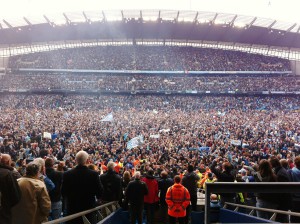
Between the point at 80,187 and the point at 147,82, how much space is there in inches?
1855

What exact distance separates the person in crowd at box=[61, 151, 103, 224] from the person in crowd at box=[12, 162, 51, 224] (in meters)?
0.75

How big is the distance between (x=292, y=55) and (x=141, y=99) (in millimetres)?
28294

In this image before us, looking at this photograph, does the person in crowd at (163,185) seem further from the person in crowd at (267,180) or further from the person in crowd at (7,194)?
the person in crowd at (7,194)

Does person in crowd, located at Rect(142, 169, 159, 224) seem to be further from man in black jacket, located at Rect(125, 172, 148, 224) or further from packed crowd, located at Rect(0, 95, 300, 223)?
packed crowd, located at Rect(0, 95, 300, 223)

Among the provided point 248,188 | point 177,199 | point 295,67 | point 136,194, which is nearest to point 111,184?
point 136,194

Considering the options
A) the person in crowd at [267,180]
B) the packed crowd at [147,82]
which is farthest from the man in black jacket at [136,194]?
the packed crowd at [147,82]

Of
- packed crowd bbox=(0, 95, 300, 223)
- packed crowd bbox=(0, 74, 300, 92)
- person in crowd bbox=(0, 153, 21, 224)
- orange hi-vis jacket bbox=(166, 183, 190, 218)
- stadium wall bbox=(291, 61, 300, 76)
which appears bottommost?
orange hi-vis jacket bbox=(166, 183, 190, 218)

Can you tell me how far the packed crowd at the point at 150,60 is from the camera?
5406cm

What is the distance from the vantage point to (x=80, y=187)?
4.36 m

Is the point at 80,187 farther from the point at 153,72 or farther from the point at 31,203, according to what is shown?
the point at 153,72

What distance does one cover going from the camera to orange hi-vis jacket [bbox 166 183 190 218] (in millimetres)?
6008

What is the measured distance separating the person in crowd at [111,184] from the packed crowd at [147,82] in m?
43.3

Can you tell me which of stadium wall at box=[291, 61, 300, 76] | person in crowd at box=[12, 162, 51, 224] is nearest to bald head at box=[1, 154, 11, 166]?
person in crowd at box=[12, 162, 51, 224]

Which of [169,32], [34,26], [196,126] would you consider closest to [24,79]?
[34,26]
